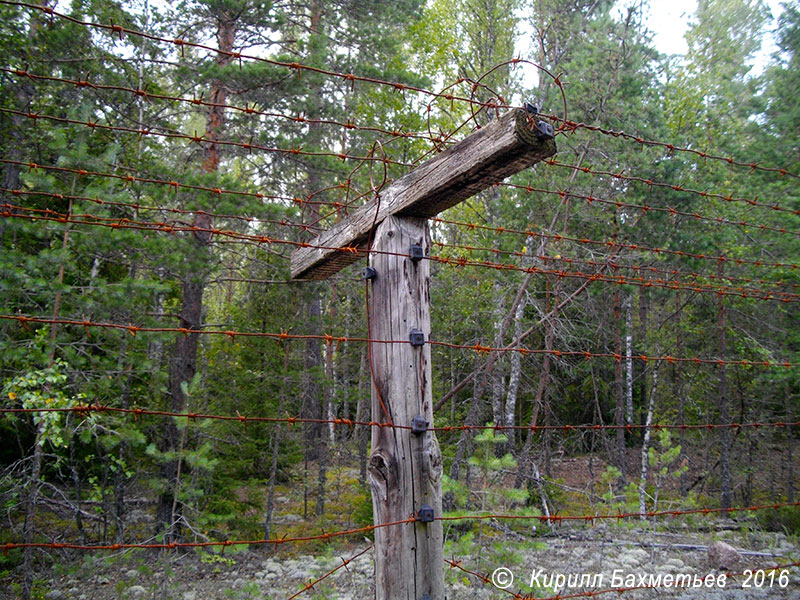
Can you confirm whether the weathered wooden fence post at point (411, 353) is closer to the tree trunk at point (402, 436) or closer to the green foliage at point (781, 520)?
the tree trunk at point (402, 436)

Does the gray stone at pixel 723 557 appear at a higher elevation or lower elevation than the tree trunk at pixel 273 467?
lower

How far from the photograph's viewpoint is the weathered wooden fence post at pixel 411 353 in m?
2.15

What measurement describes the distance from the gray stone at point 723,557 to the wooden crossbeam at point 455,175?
7.06 meters

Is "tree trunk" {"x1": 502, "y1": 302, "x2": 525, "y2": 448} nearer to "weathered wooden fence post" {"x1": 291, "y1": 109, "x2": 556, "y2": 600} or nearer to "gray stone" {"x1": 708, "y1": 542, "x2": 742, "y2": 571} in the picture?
"gray stone" {"x1": 708, "y1": 542, "x2": 742, "y2": 571}

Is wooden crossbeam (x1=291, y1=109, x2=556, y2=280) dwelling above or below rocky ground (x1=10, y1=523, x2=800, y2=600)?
above

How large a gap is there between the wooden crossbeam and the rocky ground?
374 cm

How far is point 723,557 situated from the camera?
702 centimetres

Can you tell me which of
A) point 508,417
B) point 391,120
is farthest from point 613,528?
point 391,120

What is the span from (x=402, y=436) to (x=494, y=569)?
4.21 m

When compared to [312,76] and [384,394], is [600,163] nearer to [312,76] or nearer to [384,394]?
[312,76]

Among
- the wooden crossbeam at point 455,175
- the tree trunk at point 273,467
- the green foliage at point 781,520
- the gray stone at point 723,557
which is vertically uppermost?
the wooden crossbeam at point 455,175

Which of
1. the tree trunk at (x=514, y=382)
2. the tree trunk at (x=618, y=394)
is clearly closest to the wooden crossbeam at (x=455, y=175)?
the tree trunk at (x=514, y=382)

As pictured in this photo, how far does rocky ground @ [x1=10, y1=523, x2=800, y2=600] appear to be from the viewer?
228 inches

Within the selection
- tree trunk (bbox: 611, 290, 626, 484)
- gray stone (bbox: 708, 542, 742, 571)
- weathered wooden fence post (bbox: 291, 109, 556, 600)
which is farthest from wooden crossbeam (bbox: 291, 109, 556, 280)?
tree trunk (bbox: 611, 290, 626, 484)
